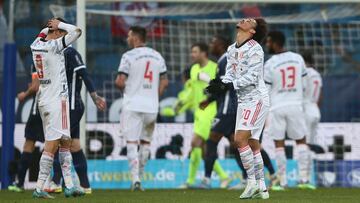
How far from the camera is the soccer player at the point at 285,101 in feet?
53.6

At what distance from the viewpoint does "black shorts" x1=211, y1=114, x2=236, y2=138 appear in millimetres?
15906

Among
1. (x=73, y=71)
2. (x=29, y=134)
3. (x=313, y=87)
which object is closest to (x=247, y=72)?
(x=73, y=71)

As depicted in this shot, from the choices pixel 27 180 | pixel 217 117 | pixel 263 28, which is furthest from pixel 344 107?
pixel 263 28

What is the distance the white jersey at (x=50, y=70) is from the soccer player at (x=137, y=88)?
11.1 feet

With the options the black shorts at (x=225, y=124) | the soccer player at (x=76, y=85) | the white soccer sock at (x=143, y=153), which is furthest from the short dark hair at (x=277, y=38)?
the soccer player at (x=76, y=85)

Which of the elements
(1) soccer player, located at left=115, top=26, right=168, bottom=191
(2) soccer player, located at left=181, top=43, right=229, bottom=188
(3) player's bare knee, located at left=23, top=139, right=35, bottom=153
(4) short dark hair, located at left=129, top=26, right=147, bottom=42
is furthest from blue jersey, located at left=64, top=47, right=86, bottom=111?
(2) soccer player, located at left=181, top=43, right=229, bottom=188

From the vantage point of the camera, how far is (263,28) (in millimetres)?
12836

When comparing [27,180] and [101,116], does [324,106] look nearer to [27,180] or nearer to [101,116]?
[101,116]

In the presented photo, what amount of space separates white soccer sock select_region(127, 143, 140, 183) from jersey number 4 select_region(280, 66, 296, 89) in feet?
7.98

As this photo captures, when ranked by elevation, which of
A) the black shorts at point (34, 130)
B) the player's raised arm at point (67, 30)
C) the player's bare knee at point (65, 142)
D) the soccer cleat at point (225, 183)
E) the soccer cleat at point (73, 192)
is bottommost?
the soccer cleat at point (225, 183)

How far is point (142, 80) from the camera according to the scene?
16109mm

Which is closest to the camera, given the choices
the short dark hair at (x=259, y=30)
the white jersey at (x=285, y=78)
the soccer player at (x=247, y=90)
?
the soccer player at (x=247, y=90)

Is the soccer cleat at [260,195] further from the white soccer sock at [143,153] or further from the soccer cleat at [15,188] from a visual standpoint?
the soccer cleat at [15,188]

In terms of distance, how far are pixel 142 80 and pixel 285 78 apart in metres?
2.16
